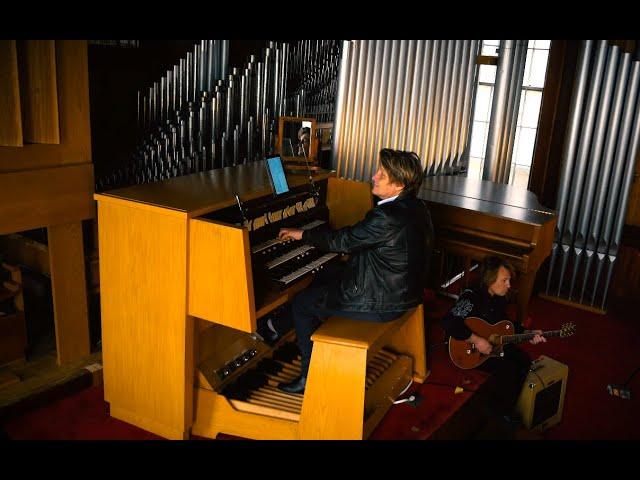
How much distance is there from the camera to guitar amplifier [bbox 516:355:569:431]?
4016 mm

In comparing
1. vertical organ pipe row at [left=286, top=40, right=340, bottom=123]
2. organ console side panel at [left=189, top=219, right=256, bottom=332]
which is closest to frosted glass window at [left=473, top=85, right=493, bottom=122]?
vertical organ pipe row at [left=286, top=40, right=340, bottom=123]

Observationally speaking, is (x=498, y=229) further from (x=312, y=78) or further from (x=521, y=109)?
(x=521, y=109)

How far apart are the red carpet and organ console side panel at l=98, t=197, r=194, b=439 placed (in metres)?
0.21

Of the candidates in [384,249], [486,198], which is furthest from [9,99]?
[486,198]

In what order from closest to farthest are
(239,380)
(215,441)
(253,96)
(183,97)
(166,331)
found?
(166,331) < (215,441) < (239,380) < (183,97) < (253,96)

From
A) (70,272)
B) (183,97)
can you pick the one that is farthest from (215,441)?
(183,97)

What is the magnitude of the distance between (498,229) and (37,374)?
3.66 m

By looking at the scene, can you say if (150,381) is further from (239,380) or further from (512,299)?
(512,299)

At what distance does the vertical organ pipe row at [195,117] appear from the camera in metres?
4.52

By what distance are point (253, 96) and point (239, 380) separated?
2173 millimetres

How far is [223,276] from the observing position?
3.30 meters

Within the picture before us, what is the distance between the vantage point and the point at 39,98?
3.70 metres

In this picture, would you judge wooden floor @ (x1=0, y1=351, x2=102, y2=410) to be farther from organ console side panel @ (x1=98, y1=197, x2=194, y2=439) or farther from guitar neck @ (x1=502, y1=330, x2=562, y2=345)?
guitar neck @ (x1=502, y1=330, x2=562, y2=345)

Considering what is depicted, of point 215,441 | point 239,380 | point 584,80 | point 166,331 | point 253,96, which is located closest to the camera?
point 166,331
